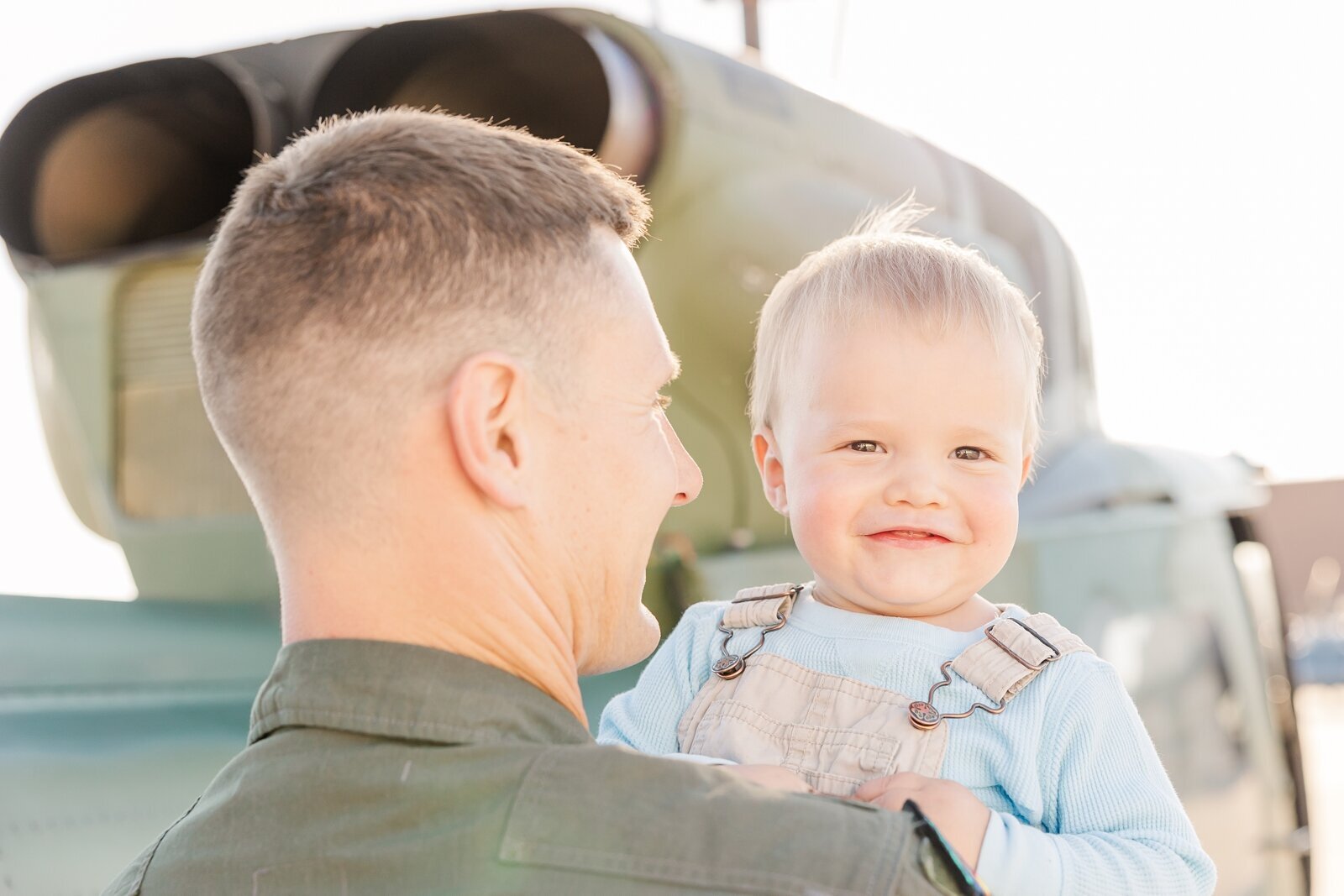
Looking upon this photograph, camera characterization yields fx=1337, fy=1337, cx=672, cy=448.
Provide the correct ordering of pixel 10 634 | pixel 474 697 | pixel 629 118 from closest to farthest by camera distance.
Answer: pixel 474 697 → pixel 10 634 → pixel 629 118

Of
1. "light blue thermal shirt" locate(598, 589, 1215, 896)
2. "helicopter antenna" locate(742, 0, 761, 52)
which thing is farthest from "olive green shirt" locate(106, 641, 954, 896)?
"helicopter antenna" locate(742, 0, 761, 52)

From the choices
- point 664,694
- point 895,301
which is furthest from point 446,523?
point 895,301

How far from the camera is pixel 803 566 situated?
3.32 meters

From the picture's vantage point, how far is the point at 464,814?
107 centimetres

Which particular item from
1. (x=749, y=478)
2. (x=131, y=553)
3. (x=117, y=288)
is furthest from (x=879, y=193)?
(x=131, y=553)

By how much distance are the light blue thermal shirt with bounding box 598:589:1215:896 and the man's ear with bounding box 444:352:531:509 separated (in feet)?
1.54

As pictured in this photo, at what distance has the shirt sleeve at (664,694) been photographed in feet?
5.29

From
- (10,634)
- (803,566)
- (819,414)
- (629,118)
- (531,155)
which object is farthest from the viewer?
(803,566)

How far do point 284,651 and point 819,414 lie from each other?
0.66 meters

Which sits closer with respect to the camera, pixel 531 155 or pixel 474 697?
pixel 474 697

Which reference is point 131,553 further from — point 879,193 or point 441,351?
point 441,351

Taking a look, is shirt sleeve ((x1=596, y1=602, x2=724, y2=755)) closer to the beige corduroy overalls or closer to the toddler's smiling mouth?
the beige corduroy overalls

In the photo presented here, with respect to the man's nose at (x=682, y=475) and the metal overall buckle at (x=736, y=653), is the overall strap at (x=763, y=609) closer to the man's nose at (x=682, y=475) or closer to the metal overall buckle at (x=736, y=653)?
the metal overall buckle at (x=736, y=653)

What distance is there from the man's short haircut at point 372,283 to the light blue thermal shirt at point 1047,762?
0.50 metres
